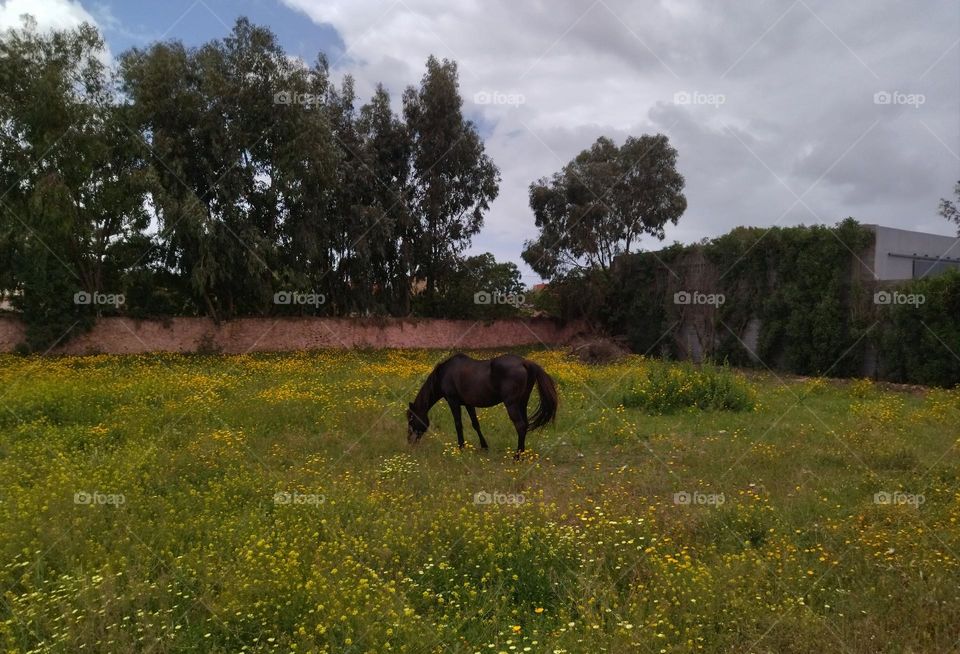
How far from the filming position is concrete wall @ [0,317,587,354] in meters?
20.8

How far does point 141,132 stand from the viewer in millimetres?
20375

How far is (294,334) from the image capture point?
984 inches

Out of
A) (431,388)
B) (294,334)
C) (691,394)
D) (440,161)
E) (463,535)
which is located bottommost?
(463,535)

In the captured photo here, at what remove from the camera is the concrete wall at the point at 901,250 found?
65.2 feet

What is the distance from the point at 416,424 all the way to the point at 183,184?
1624cm

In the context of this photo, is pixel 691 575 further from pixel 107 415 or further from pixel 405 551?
pixel 107 415

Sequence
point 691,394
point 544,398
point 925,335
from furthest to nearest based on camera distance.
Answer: point 925,335 → point 691,394 → point 544,398

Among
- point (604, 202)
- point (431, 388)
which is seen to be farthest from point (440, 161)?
point (431, 388)

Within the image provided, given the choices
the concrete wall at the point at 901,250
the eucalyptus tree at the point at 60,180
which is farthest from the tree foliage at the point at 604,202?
the eucalyptus tree at the point at 60,180

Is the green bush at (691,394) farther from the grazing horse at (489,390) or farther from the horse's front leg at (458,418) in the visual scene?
the horse's front leg at (458,418)

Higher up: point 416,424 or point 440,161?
point 440,161

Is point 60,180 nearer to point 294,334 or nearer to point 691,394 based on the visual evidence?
point 294,334

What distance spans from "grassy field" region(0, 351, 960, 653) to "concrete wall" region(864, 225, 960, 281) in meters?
11.7

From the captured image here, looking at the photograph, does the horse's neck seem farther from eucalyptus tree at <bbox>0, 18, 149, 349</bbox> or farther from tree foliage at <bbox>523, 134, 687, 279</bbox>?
tree foliage at <bbox>523, 134, 687, 279</bbox>
